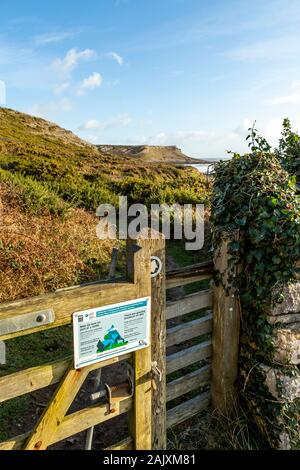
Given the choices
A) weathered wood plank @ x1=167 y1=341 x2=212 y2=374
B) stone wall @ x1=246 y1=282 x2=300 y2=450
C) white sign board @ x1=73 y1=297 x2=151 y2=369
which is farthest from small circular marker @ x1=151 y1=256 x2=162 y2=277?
stone wall @ x1=246 y1=282 x2=300 y2=450

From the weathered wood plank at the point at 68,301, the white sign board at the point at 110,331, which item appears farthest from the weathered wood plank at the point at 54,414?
the weathered wood plank at the point at 68,301

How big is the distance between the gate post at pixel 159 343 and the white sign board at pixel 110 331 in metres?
0.12

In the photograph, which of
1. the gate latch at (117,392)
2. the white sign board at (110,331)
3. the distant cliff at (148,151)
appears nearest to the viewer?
the white sign board at (110,331)

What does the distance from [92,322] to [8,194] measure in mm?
7402

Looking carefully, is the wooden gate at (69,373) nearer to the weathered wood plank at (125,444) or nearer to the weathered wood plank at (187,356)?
the weathered wood plank at (125,444)

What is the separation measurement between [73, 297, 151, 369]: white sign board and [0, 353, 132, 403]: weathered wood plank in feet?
0.35

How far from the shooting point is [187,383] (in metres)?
3.21

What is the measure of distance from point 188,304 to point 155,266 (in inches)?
24.0

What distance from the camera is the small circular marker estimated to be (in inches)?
105

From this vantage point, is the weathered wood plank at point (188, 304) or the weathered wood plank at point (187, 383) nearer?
the weathered wood plank at point (188, 304)

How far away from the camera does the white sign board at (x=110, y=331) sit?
7.55ft

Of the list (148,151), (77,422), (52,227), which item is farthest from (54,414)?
(148,151)

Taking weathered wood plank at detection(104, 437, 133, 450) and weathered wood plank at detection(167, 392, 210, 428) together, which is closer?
weathered wood plank at detection(104, 437, 133, 450)

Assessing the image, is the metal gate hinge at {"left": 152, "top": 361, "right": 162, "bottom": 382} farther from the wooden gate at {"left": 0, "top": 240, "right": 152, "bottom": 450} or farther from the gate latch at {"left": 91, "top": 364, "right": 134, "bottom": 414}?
the gate latch at {"left": 91, "top": 364, "right": 134, "bottom": 414}
